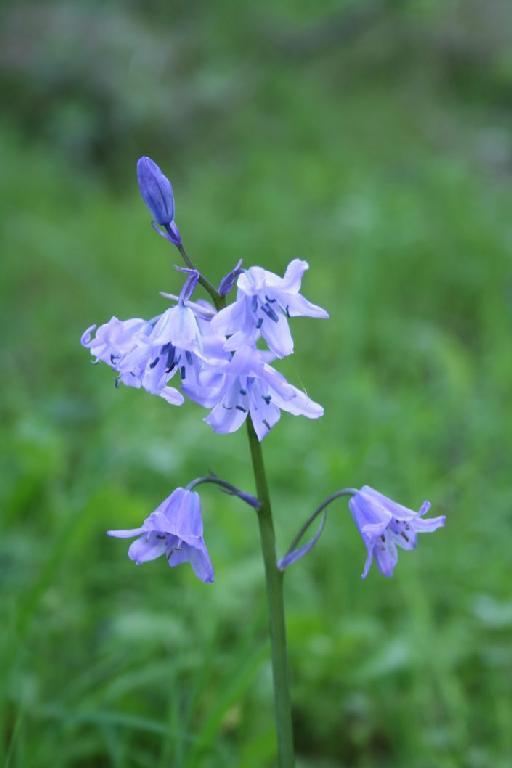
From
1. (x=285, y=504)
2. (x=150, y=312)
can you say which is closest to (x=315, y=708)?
(x=285, y=504)

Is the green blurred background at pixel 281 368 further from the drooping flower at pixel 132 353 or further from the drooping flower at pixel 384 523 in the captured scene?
the drooping flower at pixel 132 353

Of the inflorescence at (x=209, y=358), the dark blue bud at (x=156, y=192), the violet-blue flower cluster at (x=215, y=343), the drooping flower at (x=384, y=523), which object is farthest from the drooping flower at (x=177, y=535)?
the dark blue bud at (x=156, y=192)

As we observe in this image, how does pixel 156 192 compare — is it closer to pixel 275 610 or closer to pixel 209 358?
pixel 209 358

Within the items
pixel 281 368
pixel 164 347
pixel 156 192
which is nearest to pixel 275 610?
pixel 164 347

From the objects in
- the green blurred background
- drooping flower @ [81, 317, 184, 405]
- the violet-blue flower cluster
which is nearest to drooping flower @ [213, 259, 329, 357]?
the violet-blue flower cluster

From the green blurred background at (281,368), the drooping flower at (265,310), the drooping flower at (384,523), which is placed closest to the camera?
the drooping flower at (265,310)
